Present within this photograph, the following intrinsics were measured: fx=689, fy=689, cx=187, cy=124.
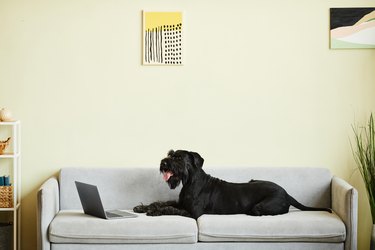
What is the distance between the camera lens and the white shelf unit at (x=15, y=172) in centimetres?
518

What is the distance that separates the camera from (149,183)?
5199mm

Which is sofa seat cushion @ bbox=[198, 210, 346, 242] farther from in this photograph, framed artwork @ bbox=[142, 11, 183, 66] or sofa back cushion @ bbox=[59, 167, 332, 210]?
framed artwork @ bbox=[142, 11, 183, 66]

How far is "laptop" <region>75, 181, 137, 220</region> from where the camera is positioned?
15.4 ft

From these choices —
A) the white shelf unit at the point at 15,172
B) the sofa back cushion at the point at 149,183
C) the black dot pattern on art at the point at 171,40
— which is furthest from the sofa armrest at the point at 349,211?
the white shelf unit at the point at 15,172

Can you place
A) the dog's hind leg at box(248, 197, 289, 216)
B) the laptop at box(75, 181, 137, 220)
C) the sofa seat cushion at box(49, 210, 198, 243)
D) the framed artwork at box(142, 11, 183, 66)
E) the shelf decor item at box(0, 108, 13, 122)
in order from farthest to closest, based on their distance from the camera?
the framed artwork at box(142, 11, 183, 66) < the shelf decor item at box(0, 108, 13, 122) < the dog's hind leg at box(248, 197, 289, 216) < the laptop at box(75, 181, 137, 220) < the sofa seat cushion at box(49, 210, 198, 243)

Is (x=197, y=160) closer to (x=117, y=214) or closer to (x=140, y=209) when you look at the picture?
(x=140, y=209)

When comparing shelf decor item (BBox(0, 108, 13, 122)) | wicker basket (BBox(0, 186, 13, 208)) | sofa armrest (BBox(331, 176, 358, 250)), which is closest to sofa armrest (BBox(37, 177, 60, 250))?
wicker basket (BBox(0, 186, 13, 208))

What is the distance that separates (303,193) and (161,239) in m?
1.27

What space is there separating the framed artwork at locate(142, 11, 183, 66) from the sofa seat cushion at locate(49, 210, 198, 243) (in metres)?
1.42

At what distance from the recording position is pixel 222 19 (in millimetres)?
5430

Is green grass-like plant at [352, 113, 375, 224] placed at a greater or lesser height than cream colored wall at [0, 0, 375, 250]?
lesser

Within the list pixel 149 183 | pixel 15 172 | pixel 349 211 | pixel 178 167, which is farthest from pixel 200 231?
pixel 15 172

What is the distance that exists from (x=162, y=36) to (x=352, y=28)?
1.49 metres

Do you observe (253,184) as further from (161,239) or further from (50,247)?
(50,247)
